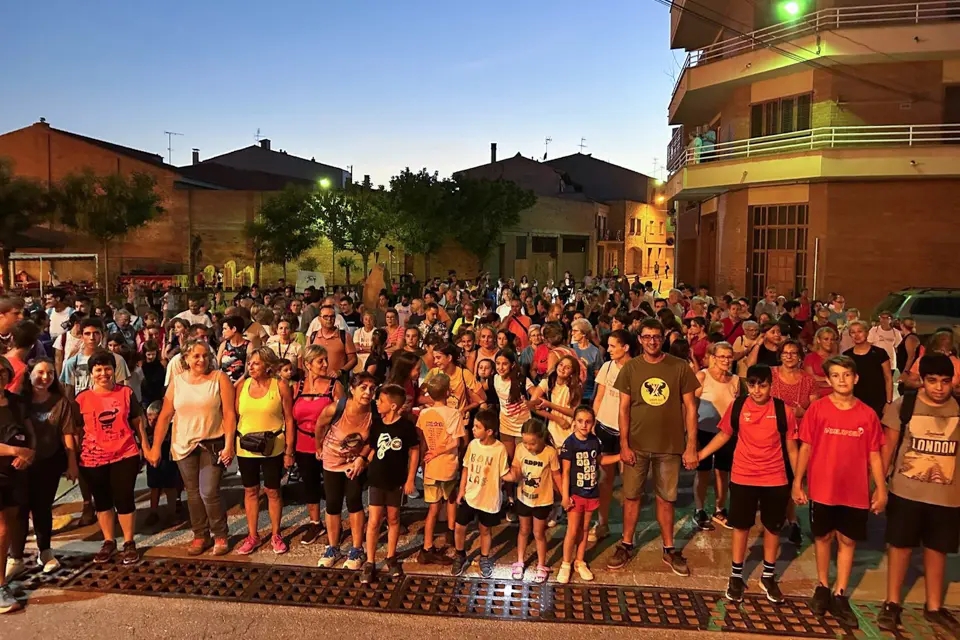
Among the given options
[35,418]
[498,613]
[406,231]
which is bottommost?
[498,613]

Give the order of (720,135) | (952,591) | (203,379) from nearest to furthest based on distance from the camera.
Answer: (952,591) → (203,379) → (720,135)

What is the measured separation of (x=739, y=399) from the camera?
16.6 ft

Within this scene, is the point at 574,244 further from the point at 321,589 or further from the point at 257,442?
the point at 321,589

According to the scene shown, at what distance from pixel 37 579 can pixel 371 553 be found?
2.50 meters

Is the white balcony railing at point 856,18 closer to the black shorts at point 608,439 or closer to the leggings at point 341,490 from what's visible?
the black shorts at point 608,439

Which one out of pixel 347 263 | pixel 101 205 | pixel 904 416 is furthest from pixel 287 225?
pixel 904 416

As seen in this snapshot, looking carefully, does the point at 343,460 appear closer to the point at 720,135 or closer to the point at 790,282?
the point at 790,282

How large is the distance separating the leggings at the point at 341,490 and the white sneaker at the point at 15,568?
235 cm

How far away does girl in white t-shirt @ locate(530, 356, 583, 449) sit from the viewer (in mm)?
5848

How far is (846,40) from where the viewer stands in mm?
17906

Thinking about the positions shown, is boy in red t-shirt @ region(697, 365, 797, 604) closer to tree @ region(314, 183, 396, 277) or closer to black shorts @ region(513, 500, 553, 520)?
black shorts @ region(513, 500, 553, 520)

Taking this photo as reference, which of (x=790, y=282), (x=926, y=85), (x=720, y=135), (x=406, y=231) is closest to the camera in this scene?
(x=926, y=85)

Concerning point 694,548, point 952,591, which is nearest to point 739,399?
point 694,548

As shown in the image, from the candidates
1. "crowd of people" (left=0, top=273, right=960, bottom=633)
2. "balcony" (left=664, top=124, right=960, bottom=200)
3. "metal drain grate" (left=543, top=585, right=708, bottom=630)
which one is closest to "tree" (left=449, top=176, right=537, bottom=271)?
"balcony" (left=664, top=124, right=960, bottom=200)
